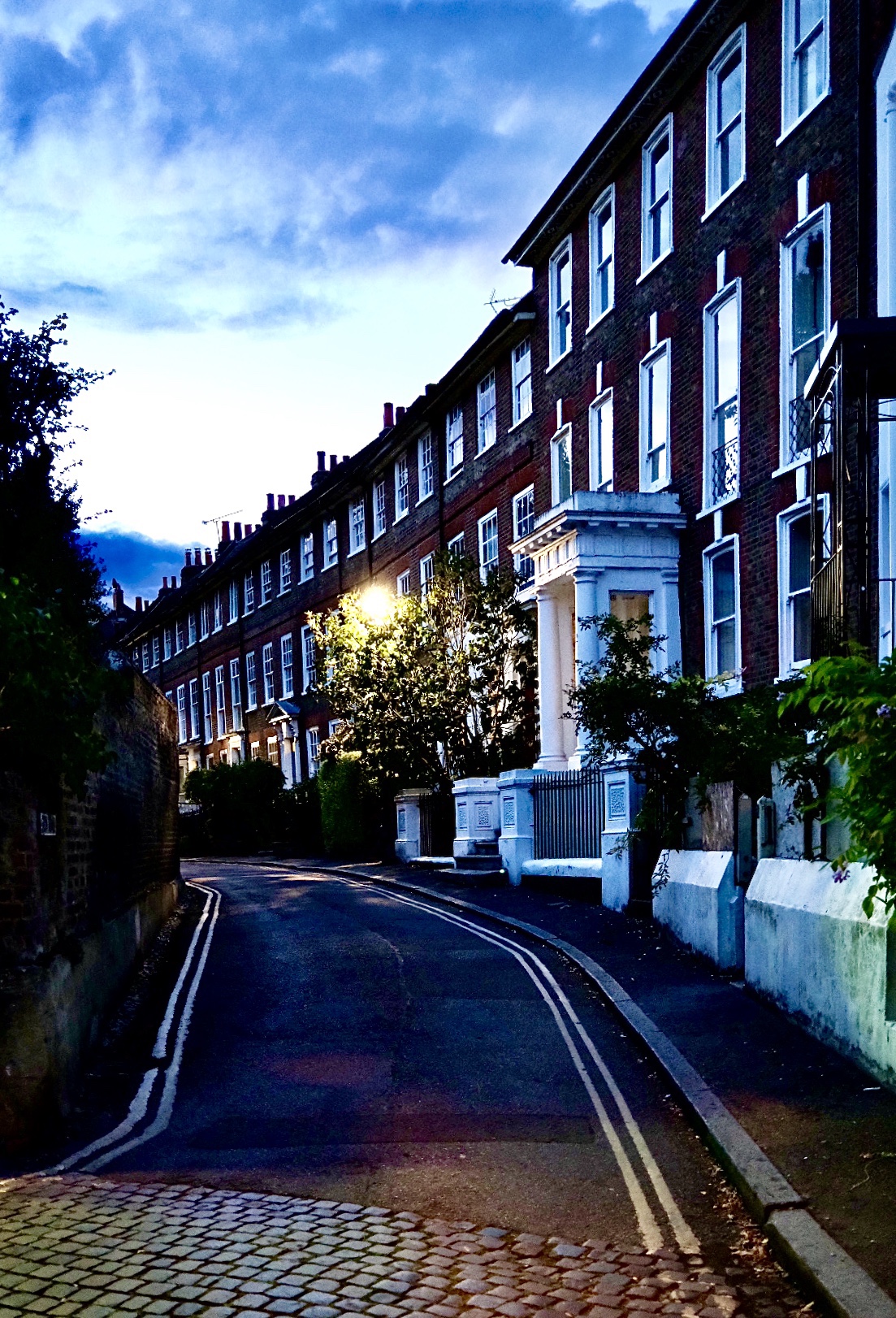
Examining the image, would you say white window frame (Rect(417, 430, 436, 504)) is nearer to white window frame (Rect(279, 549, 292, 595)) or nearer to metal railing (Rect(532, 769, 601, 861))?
white window frame (Rect(279, 549, 292, 595))

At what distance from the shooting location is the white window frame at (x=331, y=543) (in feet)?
138

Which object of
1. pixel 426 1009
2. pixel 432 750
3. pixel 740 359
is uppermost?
pixel 740 359

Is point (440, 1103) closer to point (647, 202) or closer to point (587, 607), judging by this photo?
point (587, 607)

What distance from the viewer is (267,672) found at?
1941 inches

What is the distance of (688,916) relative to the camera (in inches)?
506

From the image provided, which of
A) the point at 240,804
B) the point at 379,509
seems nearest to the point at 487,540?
the point at 379,509

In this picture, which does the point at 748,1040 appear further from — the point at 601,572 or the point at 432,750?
the point at 432,750

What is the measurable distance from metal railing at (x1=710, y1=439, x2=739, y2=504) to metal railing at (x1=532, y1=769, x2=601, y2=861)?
14.9 ft

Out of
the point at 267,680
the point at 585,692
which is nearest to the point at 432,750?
the point at 585,692

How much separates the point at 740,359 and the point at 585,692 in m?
6.83

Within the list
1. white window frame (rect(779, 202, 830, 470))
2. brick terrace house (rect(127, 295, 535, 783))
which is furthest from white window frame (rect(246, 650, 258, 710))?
white window frame (rect(779, 202, 830, 470))

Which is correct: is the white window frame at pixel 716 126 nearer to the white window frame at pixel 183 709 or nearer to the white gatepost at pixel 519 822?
the white gatepost at pixel 519 822

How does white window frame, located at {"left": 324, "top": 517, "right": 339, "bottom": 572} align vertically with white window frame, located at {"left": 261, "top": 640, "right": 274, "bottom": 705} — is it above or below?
above

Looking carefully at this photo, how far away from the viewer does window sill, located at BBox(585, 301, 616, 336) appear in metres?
23.5
